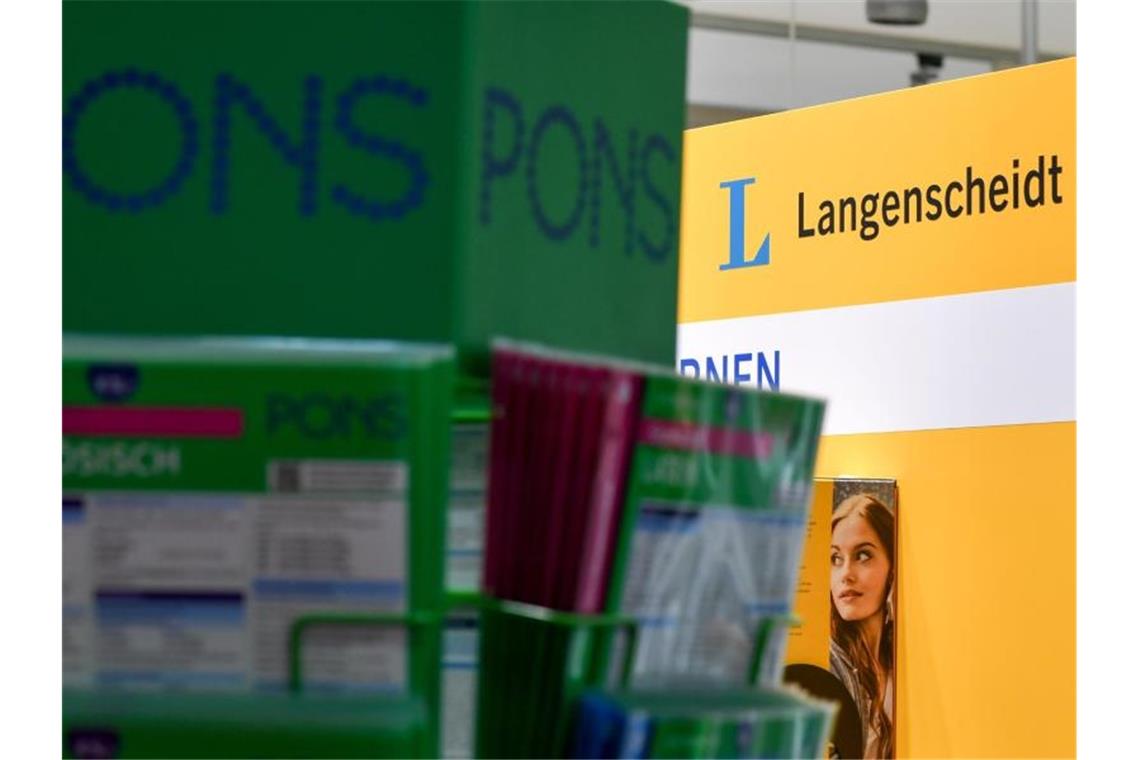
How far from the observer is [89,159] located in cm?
140

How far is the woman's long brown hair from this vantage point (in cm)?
376

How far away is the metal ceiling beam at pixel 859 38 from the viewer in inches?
302

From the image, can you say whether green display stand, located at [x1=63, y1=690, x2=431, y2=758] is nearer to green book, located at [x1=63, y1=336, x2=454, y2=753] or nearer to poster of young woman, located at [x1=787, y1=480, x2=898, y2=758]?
green book, located at [x1=63, y1=336, x2=454, y2=753]

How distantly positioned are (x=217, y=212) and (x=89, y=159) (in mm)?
109

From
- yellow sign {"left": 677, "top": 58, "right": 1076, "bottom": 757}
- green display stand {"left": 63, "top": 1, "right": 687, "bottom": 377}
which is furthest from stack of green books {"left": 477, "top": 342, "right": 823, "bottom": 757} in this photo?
yellow sign {"left": 677, "top": 58, "right": 1076, "bottom": 757}

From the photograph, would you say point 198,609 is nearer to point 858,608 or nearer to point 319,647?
point 319,647

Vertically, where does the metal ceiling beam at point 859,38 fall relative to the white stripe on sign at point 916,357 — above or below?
above

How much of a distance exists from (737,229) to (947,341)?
24.5 inches

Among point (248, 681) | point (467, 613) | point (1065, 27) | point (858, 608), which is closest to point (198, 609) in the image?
point (248, 681)

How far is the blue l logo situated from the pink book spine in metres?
2.82

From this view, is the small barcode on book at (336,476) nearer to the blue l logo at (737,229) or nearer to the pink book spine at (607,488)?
the pink book spine at (607,488)

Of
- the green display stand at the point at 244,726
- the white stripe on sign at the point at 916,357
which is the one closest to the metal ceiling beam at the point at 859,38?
the white stripe on sign at the point at 916,357

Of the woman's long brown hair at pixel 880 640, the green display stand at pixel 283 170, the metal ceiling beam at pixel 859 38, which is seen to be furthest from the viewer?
the metal ceiling beam at pixel 859 38

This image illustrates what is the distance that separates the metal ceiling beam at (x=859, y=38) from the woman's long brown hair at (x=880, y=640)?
4027mm
